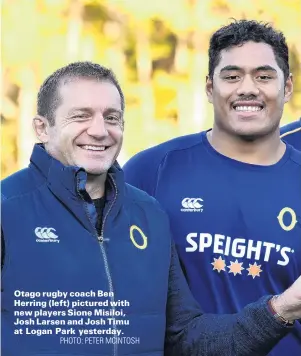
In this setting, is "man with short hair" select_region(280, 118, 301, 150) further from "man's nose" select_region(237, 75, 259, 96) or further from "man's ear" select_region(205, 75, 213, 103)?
"man's nose" select_region(237, 75, 259, 96)

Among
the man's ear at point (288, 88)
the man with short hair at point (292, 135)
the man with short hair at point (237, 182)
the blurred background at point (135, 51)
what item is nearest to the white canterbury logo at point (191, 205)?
the man with short hair at point (237, 182)

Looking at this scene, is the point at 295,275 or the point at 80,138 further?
the point at 295,275

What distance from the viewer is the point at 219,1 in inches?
639

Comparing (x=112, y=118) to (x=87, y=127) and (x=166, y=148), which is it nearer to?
(x=87, y=127)

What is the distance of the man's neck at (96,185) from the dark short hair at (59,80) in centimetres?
27

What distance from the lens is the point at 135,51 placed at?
17.0 meters

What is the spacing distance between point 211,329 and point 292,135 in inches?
69.8

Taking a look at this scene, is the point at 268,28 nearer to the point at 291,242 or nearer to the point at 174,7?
the point at 291,242

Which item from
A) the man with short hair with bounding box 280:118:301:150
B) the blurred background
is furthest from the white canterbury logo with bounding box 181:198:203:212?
the blurred background

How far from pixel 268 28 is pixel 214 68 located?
0.33 m

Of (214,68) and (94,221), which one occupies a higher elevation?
(214,68)

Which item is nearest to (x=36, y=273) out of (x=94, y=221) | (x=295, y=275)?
(x=94, y=221)

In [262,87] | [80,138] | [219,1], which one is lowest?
[80,138]

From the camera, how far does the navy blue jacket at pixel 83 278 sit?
362cm
